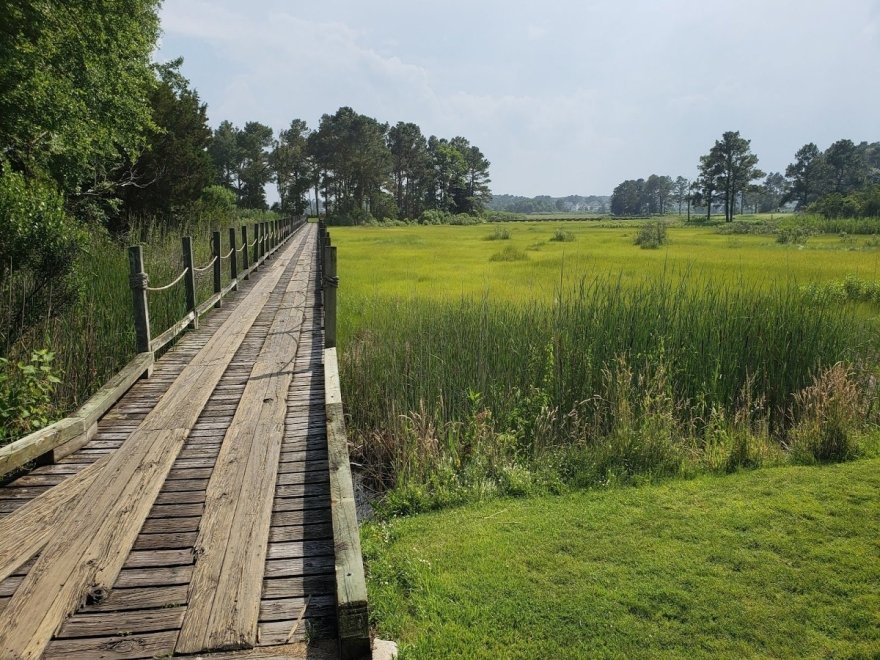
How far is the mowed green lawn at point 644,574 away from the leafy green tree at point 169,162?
1884 centimetres

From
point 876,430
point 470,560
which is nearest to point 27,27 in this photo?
point 470,560

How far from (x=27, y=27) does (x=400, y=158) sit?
75.4 m

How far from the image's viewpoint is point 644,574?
11.7 ft

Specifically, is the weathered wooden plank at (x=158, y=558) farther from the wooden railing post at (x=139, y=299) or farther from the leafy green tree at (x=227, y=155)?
the leafy green tree at (x=227, y=155)

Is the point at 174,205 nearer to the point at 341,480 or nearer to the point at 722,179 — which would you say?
the point at 341,480

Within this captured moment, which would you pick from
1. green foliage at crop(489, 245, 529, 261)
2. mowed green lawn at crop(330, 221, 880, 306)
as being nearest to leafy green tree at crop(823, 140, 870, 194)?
mowed green lawn at crop(330, 221, 880, 306)

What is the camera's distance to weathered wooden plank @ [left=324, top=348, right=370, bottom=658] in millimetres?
2486

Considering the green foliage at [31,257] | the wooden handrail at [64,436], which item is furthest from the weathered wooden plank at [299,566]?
the green foliage at [31,257]

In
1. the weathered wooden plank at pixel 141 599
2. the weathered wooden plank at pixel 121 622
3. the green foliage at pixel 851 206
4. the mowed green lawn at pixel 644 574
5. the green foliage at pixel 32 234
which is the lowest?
the mowed green lawn at pixel 644 574

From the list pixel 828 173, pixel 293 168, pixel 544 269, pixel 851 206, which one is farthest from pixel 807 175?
pixel 544 269

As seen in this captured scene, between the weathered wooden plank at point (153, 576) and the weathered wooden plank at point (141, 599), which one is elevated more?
the weathered wooden plank at point (153, 576)

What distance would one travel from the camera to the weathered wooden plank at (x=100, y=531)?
255cm

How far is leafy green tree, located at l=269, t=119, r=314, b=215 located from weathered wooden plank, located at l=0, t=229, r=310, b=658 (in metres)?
70.1

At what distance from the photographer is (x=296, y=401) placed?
18.0 feet
